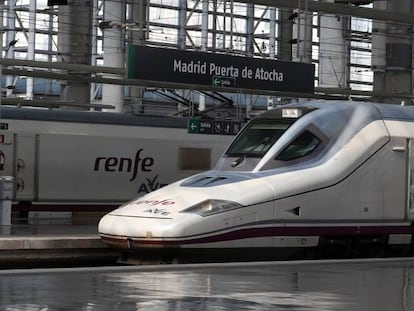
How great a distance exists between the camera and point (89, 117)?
72.0ft

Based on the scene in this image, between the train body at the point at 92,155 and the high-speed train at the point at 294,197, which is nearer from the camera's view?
the high-speed train at the point at 294,197

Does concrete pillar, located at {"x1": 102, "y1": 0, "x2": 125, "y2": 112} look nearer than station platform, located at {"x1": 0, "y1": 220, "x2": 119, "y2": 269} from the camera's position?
No

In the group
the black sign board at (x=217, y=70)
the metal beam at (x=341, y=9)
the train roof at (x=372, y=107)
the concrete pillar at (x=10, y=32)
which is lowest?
the train roof at (x=372, y=107)

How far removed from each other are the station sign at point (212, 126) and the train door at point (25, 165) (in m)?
3.70

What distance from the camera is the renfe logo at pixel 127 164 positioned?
21.8 meters

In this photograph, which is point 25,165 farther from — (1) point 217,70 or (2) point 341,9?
(2) point 341,9

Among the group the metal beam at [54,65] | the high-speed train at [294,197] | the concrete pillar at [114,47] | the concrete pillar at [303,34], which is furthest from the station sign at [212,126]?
the concrete pillar at [114,47]

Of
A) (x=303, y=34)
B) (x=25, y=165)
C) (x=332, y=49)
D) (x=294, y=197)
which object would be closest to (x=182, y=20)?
(x=332, y=49)

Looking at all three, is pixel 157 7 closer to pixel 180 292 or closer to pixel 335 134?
pixel 335 134

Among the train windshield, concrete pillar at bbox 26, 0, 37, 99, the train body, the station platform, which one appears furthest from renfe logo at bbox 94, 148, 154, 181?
concrete pillar at bbox 26, 0, 37, 99

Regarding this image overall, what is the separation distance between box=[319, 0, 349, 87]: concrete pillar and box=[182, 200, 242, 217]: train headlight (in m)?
25.7

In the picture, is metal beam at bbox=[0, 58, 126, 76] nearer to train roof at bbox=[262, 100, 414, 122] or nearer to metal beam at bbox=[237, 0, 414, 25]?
metal beam at bbox=[237, 0, 414, 25]

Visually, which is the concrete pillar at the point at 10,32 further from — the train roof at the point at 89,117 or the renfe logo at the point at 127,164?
the renfe logo at the point at 127,164

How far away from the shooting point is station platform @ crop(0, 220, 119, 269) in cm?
1460
